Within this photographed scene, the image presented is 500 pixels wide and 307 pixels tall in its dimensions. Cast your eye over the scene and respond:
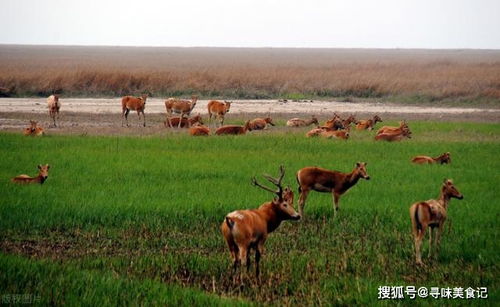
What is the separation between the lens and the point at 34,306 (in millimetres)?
8422

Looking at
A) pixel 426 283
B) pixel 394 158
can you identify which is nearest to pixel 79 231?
pixel 426 283

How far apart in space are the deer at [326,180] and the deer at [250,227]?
296 centimetres

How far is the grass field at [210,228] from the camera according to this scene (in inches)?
370

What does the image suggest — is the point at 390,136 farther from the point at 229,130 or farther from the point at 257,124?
the point at 257,124

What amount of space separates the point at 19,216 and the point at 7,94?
3106 cm

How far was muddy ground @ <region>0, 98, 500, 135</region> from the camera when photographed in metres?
28.3

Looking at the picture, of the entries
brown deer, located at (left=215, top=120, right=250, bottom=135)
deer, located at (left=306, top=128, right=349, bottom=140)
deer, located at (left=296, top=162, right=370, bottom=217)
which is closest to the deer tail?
deer, located at (left=296, top=162, right=370, bottom=217)

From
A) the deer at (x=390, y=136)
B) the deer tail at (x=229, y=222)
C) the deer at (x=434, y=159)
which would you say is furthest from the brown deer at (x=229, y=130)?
the deer tail at (x=229, y=222)

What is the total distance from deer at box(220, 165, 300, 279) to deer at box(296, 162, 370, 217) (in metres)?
2.96

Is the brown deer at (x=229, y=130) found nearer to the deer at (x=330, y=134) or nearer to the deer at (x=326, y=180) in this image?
the deer at (x=330, y=134)

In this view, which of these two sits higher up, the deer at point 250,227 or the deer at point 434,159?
the deer at point 250,227

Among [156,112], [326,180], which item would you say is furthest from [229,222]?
[156,112]

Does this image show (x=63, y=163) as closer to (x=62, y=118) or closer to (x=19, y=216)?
(x=19, y=216)

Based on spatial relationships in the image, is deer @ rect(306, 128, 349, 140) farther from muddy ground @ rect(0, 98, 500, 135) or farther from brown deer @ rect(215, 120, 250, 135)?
muddy ground @ rect(0, 98, 500, 135)
